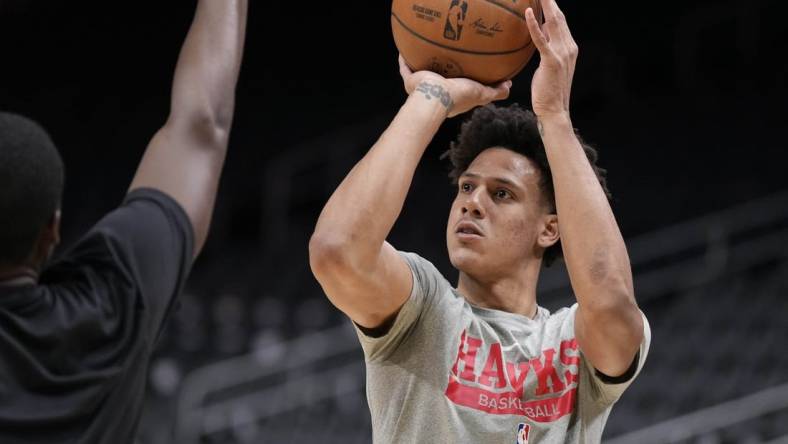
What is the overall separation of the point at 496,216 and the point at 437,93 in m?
0.45

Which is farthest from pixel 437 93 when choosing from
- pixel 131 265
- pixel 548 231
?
pixel 131 265

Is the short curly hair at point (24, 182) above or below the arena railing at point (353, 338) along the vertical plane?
above

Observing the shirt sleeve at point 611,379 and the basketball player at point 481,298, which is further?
the shirt sleeve at point 611,379

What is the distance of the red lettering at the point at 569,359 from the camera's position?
3.40m

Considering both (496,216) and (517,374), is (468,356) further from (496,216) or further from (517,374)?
(496,216)

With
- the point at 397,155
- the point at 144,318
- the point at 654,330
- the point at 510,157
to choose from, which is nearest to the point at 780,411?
the point at 654,330

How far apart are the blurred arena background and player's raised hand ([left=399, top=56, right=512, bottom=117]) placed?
5.01 m

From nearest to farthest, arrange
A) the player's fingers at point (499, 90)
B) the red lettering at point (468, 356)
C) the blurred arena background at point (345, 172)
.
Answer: the red lettering at point (468, 356)
the player's fingers at point (499, 90)
the blurred arena background at point (345, 172)

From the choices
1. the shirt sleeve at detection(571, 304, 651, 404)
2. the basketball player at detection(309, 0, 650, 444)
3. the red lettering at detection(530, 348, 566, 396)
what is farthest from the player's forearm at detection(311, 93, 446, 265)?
the shirt sleeve at detection(571, 304, 651, 404)

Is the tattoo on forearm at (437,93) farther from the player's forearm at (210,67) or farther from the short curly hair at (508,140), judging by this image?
the player's forearm at (210,67)

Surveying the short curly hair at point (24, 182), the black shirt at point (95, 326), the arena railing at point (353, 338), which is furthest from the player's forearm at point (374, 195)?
the arena railing at point (353, 338)

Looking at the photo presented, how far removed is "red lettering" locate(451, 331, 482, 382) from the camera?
3307 millimetres

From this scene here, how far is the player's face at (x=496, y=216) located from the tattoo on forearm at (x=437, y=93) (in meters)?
0.35

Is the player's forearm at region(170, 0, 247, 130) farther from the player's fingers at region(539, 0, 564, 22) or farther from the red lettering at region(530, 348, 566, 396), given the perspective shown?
the red lettering at region(530, 348, 566, 396)
